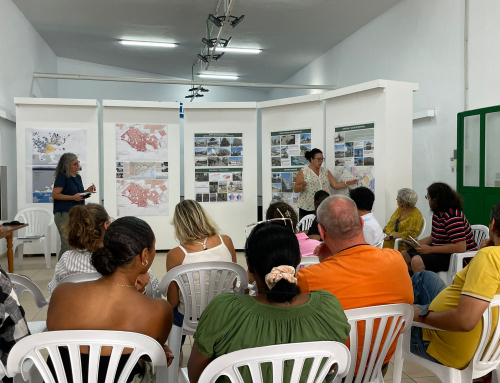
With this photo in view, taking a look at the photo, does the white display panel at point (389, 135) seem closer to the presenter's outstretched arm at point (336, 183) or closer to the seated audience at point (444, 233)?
the presenter's outstretched arm at point (336, 183)

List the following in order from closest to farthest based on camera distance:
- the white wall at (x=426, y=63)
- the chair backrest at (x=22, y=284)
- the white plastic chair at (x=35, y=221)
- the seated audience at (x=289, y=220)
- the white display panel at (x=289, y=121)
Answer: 1. the chair backrest at (x=22, y=284)
2. the seated audience at (x=289, y=220)
3. the white wall at (x=426, y=63)
4. the white plastic chair at (x=35, y=221)
5. the white display panel at (x=289, y=121)

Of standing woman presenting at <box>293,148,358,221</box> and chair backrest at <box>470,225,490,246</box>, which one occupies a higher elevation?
standing woman presenting at <box>293,148,358,221</box>

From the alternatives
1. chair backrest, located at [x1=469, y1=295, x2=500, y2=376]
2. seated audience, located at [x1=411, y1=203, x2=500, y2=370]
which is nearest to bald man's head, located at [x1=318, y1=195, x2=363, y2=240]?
seated audience, located at [x1=411, y1=203, x2=500, y2=370]

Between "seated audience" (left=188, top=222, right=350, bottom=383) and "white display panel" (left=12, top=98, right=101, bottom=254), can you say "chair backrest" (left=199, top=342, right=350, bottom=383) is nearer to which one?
"seated audience" (left=188, top=222, right=350, bottom=383)

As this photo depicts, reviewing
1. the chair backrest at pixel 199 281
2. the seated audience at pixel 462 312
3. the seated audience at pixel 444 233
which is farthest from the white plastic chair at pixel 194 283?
the seated audience at pixel 444 233

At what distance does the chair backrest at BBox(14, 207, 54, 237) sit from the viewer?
269 inches

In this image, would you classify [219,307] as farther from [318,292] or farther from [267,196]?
[267,196]

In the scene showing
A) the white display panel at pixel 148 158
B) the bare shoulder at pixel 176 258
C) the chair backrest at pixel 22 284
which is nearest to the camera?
the chair backrest at pixel 22 284

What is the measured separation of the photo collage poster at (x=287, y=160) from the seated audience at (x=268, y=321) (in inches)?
224

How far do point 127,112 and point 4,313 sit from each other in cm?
620

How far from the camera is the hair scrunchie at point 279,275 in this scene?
4.61ft

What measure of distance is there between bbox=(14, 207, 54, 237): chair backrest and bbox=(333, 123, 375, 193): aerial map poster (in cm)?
439

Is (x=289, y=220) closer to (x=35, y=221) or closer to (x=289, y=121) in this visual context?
(x=289, y=121)

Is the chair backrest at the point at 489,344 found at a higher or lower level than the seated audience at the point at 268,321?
lower
